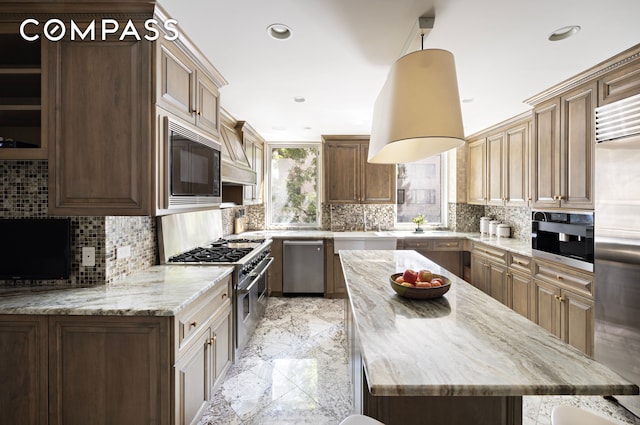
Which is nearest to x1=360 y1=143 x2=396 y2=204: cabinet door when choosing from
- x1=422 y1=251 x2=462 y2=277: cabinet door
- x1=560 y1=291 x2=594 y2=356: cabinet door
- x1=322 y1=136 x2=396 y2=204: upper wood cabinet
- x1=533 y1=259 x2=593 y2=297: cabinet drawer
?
x1=322 y1=136 x2=396 y2=204: upper wood cabinet

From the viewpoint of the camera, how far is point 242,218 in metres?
5.03

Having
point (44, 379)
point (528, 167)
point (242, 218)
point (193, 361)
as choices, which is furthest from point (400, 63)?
point (242, 218)

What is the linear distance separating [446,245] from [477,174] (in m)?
1.19

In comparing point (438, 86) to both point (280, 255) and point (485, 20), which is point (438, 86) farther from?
point (280, 255)

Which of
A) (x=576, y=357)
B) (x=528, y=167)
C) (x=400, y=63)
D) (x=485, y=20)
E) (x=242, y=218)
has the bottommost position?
(x=576, y=357)

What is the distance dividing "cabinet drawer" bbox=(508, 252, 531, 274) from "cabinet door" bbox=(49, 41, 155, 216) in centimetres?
350

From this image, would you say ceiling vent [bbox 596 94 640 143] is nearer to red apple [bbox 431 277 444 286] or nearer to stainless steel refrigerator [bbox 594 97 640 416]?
stainless steel refrigerator [bbox 594 97 640 416]

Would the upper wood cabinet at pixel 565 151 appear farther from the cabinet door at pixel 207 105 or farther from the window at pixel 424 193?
the cabinet door at pixel 207 105

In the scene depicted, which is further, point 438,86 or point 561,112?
point 561,112

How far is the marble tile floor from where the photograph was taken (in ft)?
6.89

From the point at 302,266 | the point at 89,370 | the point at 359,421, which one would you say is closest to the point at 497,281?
the point at 302,266

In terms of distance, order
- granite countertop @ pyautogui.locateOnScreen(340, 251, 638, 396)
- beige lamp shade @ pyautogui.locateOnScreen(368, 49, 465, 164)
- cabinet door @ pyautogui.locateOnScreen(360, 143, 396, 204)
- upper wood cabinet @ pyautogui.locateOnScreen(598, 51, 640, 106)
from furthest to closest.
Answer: cabinet door @ pyautogui.locateOnScreen(360, 143, 396, 204)
upper wood cabinet @ pyautogui.locateOnScreen(598, 51, 640, 106)
beige lamp shade @ pyautogui.locateOnScreen(368, 49, 465, 164)
granite countertop @ pyautogui.locateOnScreen(340, 251, 638, 396)

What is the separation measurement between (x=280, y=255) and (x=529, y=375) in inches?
154

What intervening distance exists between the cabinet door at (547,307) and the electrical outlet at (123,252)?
354cm
